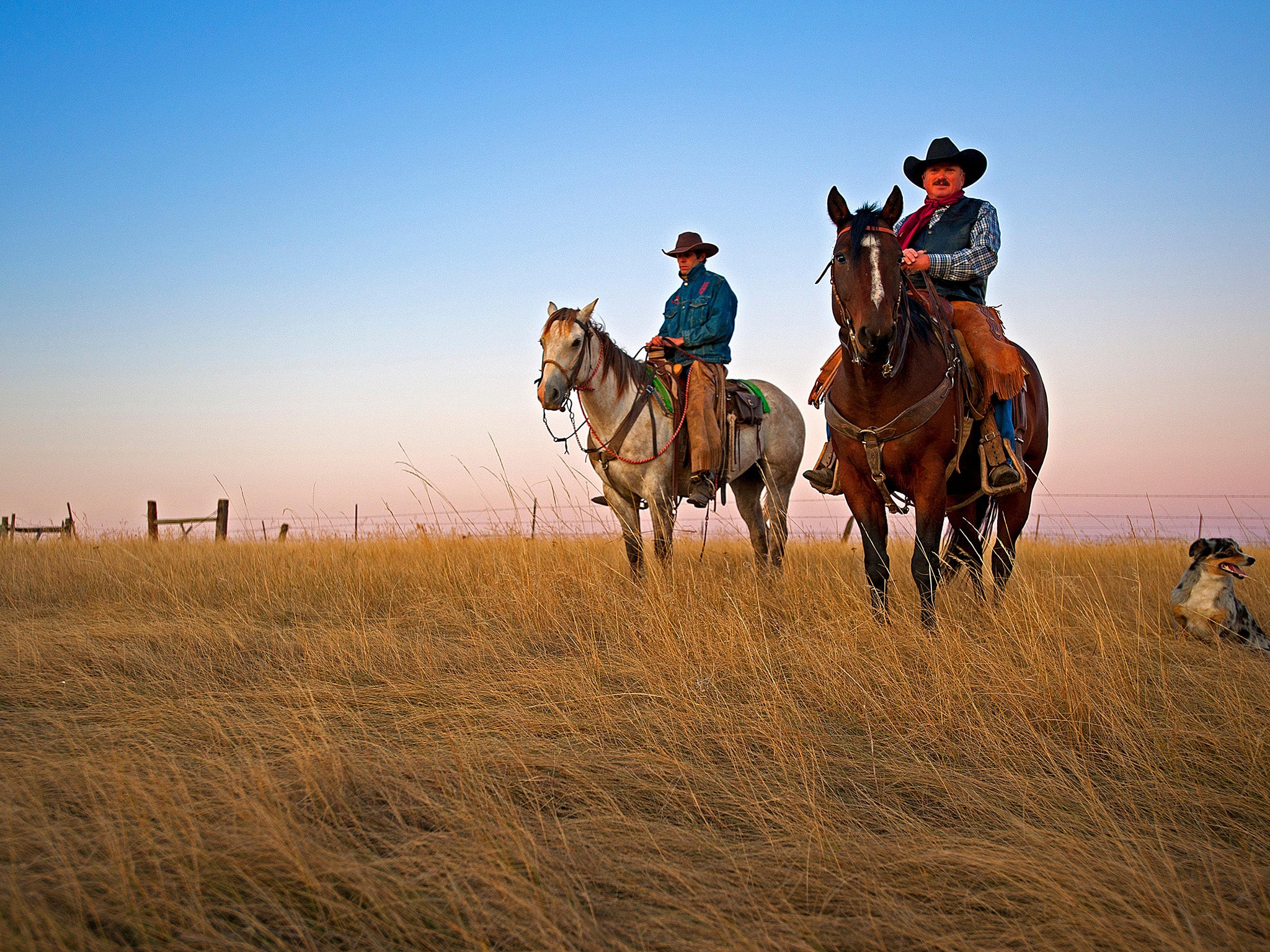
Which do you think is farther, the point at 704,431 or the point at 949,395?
the point at 704,431

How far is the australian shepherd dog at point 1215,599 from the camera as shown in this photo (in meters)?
4.76

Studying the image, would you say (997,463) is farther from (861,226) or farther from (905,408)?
(861,226)

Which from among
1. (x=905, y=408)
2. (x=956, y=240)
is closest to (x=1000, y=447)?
(x=905, y=408)

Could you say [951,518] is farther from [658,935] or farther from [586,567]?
[658,935]

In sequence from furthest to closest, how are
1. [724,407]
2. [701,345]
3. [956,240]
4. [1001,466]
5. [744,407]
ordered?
[744,407], [701,345], [724,407], [956,240], [1001,466]

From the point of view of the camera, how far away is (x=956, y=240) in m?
5.46

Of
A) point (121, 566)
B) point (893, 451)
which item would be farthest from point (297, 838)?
point (121, 566)

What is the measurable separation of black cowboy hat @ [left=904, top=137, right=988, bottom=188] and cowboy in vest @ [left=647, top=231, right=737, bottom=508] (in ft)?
7.55

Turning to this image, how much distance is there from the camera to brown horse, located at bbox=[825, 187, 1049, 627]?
4.32m

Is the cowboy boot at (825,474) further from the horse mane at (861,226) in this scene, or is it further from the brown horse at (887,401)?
the horse mane at (861,226)

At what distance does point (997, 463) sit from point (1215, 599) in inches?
58.0

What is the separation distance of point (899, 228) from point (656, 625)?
347cm

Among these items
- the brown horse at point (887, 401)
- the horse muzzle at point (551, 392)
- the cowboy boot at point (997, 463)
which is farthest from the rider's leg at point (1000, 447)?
the horse muzzle at point (551, 392)

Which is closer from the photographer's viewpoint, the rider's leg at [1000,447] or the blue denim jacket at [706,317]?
the rider's leg at [1000,447]
